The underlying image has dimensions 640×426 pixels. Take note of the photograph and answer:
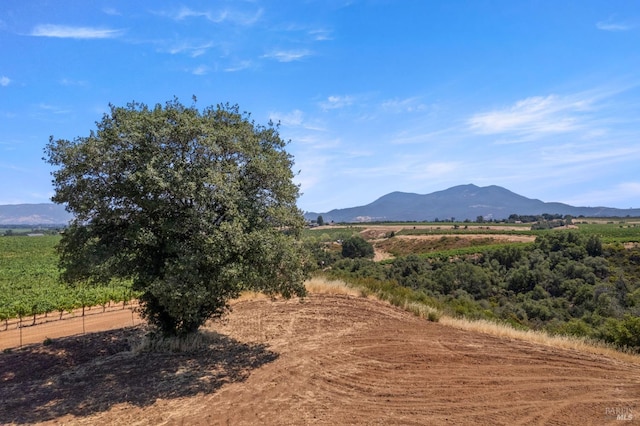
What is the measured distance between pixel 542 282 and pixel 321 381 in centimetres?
3706

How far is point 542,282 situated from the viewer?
129 feet

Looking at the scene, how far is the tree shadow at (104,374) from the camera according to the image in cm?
889

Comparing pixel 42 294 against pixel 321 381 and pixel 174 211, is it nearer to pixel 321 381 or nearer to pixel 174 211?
pixel 174 211

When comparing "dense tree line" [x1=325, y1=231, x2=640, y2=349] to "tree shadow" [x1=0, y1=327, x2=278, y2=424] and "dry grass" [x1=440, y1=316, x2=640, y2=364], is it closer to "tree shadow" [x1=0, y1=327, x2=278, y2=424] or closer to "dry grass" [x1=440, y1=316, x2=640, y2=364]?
"dry grass" [x1=440, y1=316, x2=640, y2=364]

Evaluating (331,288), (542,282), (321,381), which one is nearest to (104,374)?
(321,381)

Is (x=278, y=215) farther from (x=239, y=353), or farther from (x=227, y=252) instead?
(x=239, y=353)

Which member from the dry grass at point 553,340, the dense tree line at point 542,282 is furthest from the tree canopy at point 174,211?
the dense tree line at point 542,282

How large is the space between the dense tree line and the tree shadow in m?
12.1

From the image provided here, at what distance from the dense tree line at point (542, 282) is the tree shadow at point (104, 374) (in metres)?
12.1

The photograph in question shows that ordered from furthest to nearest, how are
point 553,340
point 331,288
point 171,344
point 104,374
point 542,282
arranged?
point 542,282 → point 331,288 → point 553,340 → point 171,344 → point 104,374

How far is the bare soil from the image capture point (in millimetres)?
8117

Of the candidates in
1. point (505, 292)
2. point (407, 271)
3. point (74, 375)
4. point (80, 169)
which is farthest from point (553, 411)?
point (407, 271)

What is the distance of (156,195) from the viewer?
10.6 m

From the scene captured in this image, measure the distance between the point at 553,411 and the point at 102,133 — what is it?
42.3ft
